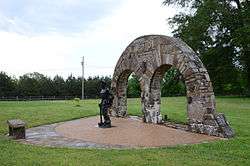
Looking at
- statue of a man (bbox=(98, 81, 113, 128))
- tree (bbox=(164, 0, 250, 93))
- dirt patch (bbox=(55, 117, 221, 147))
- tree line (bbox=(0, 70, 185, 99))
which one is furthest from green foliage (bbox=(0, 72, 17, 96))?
statue of a man (bbox=(98, 81, 113, 128))

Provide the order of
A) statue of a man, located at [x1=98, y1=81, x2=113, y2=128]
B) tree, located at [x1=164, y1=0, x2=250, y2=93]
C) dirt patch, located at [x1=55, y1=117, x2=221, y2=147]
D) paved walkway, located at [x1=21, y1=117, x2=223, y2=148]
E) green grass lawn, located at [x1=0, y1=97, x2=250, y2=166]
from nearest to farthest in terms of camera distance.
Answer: green grass lawn, located at [x1=0, y1=97, x2=250, y2=166], paved walkway, located at [x1=21, y1=117, x2=223, y2=148], dirt patch, located at [x1=55, y1=117, x2=221, y2=147], statue of a man, located at [x1=98, y1=81, x2=113, y2=128], tree, located at [x1=164, y1=0, x2=250, y2=93]

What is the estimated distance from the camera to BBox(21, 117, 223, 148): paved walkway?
12016mm

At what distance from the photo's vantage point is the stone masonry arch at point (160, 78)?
14.0 m

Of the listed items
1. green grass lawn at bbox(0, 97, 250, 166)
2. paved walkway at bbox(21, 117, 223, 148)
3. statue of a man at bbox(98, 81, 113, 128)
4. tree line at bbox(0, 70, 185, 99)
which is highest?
tree line at bbox(0, 70, 185, 99)

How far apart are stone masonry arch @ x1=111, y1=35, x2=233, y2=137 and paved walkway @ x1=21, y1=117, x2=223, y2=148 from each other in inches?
23.2

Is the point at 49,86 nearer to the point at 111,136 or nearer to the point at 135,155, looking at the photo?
the point at 111,136

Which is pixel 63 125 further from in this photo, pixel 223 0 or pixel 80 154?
pixel 223 0

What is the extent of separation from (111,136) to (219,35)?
77.3 feet

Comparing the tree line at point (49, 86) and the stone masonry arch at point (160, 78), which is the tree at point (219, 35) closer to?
the stone masonry arch at point (160, 78)

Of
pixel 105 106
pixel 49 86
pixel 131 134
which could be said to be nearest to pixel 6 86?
pixel 49 86

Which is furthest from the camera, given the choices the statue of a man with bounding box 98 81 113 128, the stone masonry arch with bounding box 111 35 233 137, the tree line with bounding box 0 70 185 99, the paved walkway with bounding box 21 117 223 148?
the tree line with bounding box 0 70 185 99

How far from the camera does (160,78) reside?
57.2 ft

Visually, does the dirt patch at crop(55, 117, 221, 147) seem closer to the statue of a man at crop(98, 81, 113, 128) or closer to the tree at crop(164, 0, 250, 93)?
the statue of a man at crop(98, 81, 113, 128)

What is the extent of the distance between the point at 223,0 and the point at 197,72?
21.5 metres
